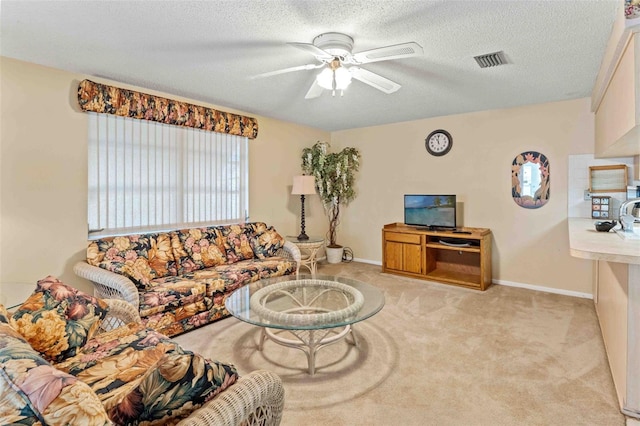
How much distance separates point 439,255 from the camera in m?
4.82

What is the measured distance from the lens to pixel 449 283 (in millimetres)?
4277

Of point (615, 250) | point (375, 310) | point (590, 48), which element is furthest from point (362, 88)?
point (615, 250)

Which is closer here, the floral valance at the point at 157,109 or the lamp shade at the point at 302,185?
the floral valance at the point at 157,109

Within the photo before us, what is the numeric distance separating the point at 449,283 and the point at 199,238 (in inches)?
124

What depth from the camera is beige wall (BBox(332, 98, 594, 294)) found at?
3875 millimetres

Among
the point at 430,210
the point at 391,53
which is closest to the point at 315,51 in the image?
the point at 391,53

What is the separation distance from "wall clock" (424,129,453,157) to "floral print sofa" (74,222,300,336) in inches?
101

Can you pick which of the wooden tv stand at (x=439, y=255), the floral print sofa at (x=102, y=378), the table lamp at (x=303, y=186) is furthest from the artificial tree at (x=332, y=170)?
the floral print sofa at (x=102, y=378)

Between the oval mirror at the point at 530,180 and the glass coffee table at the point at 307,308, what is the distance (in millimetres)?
2648

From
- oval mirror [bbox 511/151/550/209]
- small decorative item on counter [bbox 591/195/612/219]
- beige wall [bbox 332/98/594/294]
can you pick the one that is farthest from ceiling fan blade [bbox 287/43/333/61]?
small decorative item on counter [bbox 591/195/612/219]

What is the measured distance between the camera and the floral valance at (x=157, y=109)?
9.83 feet

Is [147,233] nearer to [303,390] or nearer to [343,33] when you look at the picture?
[303,390]

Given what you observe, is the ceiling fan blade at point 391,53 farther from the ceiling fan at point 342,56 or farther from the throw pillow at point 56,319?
the throw pillow at point 56,319

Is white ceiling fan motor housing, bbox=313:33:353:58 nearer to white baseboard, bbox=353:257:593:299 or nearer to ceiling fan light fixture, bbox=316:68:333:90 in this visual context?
→ ceiling fan light fixture, bbox=316:68:333:90
